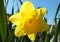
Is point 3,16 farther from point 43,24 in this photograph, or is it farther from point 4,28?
point 43,24

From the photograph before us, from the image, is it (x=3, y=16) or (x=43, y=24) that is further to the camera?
(x=43, y=24)

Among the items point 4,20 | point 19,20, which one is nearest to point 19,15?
point 19,20

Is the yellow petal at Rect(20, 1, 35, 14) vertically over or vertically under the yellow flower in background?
over

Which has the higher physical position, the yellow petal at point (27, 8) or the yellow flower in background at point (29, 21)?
the yellow petal at point (27, 8)

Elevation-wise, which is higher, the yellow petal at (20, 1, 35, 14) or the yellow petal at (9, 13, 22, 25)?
the yellow petal at (20, 1, 35, 14)

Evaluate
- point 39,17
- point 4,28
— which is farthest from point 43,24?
point 4,28

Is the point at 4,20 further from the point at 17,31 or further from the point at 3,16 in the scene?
the point at 17,31

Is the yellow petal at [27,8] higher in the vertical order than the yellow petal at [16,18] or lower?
higher
